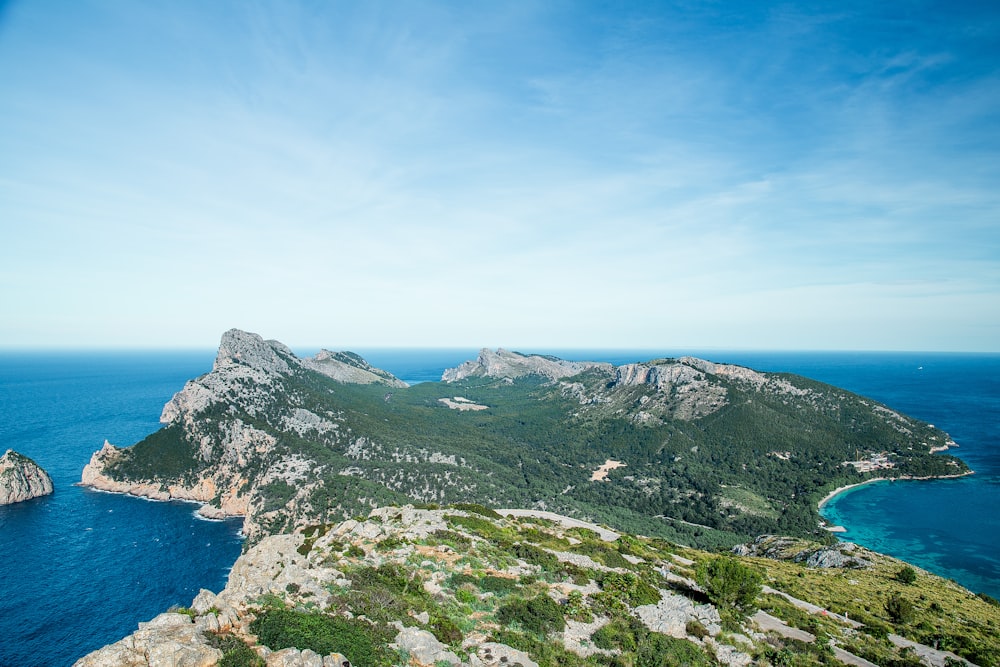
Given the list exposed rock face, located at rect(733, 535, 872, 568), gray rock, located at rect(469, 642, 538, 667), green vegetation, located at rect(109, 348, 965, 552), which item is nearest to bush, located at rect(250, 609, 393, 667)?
gray rock, located at rect(469, 642, 538, 667)

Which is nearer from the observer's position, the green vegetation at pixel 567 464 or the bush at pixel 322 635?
the bush at pixel 322 635

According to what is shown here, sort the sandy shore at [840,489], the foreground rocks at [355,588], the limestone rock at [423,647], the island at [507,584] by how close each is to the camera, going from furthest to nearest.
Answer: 1. the sandy shore at [840,489]
2. the island at [507,584]
3. the limestone rock at [423,647]
4. the foreground rocks at [355,588]

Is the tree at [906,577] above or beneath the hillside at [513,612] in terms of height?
beneath

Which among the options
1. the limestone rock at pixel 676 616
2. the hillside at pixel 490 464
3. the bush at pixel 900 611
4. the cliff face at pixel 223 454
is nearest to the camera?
the limestone rock at pixel 676 616

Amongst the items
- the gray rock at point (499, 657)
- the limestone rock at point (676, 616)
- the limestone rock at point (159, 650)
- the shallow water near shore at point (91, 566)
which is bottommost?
the shallow water near shore at point (91, 566)

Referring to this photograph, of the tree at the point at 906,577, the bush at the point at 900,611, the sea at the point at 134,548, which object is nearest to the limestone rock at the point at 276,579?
the sea at the point at 134,548

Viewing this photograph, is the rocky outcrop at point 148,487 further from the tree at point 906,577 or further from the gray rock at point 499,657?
the tree at point 906,577
